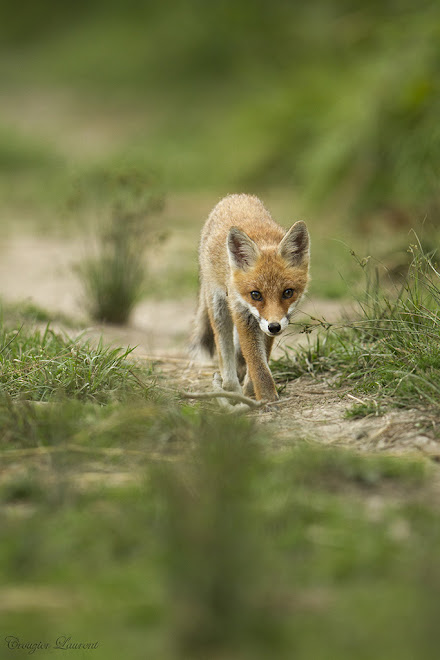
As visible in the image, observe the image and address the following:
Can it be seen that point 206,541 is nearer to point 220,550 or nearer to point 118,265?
point 220,550

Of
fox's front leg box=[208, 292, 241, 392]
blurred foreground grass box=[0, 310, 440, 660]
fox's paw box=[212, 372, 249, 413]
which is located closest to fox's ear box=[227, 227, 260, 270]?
fox's front leg box=[208, 292, 241, 392]

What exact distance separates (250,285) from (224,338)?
0.78 meters

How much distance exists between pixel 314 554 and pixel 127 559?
66 cm

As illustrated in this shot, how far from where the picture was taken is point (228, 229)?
5363 mm

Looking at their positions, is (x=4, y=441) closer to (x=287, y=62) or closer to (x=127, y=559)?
(x=127, y=559)

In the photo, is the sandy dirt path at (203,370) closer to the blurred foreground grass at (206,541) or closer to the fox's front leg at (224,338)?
the fox's front leg at (224,338)

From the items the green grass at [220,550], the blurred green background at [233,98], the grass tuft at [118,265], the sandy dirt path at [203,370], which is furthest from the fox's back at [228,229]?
the blurred green background at [233,98]

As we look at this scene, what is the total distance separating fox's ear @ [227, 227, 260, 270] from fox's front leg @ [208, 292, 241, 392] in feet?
2.08

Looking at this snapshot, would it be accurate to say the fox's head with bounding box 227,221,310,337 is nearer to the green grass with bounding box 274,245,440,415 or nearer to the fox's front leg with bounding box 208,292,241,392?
the green grass with bounding box 274,245,440,415

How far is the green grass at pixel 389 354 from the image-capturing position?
4.31 meters

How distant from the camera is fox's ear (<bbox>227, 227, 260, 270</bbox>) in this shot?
4.86m

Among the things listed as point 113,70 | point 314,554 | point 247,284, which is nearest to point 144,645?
point 314,554

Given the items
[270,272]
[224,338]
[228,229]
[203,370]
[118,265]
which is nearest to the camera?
[270,272]

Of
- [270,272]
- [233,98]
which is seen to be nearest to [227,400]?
[270,272]
